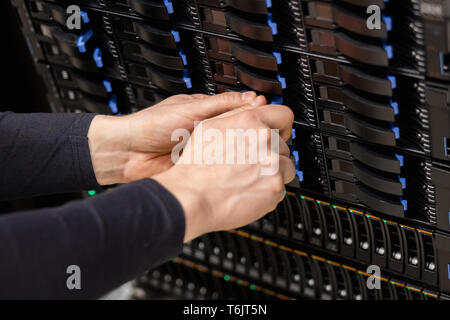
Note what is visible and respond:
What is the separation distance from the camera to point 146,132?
1.53 metres

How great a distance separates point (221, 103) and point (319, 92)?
0.25 meters

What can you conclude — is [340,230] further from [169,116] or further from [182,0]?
[182,0]

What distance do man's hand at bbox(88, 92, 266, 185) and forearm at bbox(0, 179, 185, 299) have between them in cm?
36

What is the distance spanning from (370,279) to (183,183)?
0.86 meters

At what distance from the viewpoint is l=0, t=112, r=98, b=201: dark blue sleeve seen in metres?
1.51

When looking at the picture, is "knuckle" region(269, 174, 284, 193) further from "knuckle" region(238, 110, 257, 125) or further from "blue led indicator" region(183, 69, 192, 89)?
"blue led indicator" region(183, 69, 192, 89)

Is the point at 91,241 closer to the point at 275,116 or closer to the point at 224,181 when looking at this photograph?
the point at 224,181

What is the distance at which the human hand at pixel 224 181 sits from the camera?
120 cm

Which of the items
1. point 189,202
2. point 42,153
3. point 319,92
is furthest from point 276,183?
point 42,153

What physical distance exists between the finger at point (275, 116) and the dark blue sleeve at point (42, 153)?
460mm

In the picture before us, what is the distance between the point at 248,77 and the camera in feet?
5.13

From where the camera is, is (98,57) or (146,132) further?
(98,57)

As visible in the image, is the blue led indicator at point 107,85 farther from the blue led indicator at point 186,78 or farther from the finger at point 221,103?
the finger at point 221,103
